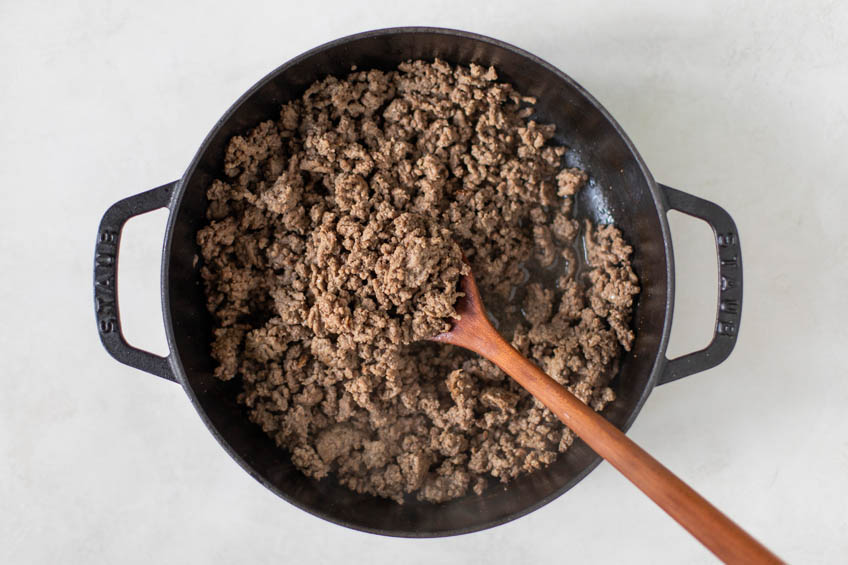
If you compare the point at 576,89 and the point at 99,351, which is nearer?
the point at 576,89

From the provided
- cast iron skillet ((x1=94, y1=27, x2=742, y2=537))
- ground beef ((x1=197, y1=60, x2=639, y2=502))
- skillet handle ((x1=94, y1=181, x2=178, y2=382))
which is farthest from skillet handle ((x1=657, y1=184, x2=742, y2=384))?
skillet handle ((x1=94, y1=181, x2=178, y2=382))

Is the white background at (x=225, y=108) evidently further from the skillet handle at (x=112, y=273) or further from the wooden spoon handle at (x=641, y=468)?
the wooden spoon handle at (x=641, y=468)

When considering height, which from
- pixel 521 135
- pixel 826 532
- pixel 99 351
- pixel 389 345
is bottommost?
pixel 99 351

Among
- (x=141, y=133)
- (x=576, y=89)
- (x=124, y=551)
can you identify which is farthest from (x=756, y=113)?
(x=124, y=551)

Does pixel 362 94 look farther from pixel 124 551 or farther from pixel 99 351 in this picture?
pixel 124 551

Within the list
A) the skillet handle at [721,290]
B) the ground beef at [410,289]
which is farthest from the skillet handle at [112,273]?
the skillet handle at [721,290]

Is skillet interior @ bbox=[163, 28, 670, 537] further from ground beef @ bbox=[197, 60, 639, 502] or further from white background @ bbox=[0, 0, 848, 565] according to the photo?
white background @ bbox=[0, 0, 848, 565]

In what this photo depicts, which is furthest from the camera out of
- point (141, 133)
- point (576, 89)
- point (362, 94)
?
point (141, 133)

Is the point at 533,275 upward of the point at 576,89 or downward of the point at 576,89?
downward
